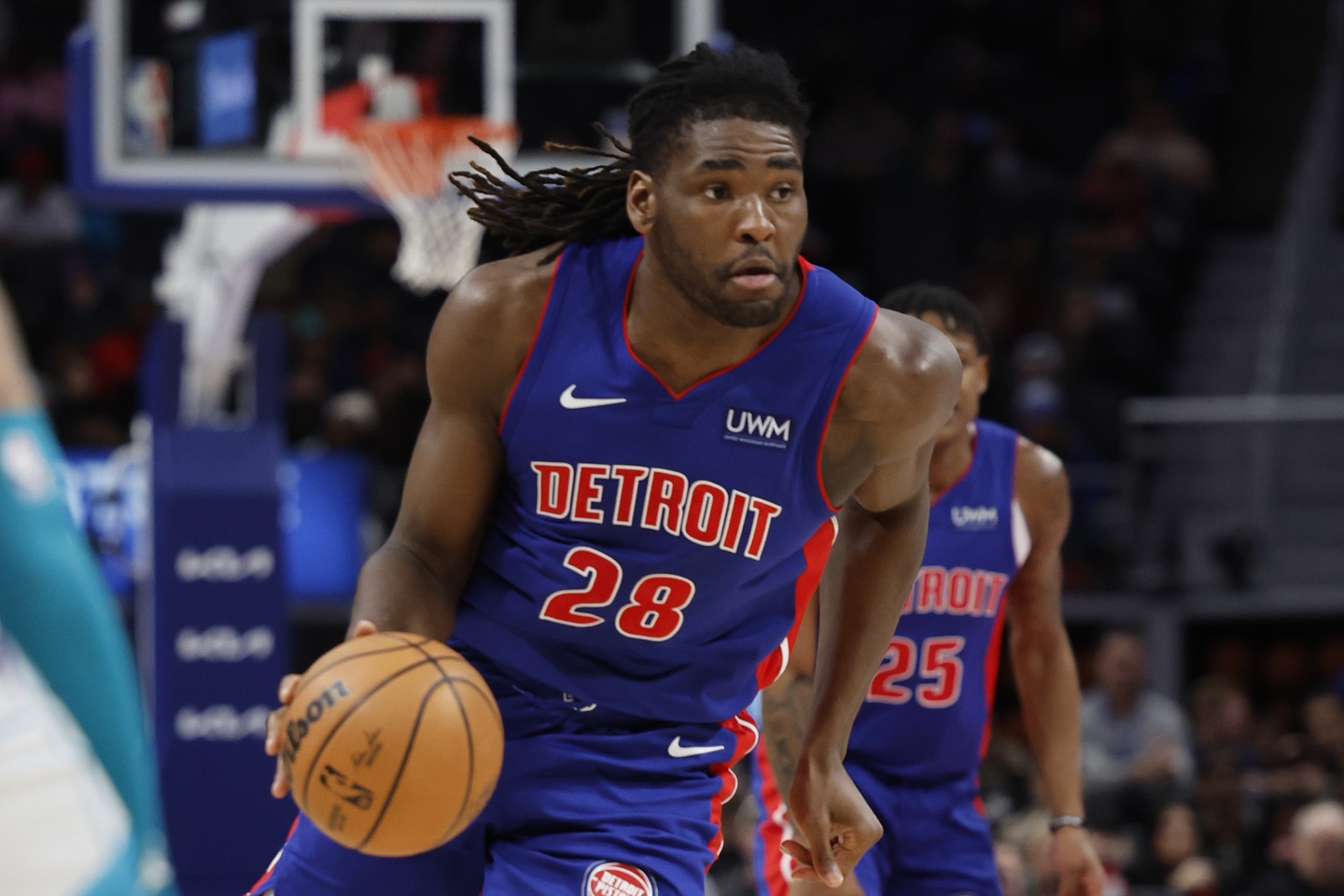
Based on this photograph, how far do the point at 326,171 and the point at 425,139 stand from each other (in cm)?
45

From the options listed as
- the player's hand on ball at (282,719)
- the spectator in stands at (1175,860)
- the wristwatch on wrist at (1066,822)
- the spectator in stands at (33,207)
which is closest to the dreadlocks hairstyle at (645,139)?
the player's hand on ball at (282,719)

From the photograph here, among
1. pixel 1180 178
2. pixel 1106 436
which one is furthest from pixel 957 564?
pixel 1180 178

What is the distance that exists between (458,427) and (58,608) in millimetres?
1449

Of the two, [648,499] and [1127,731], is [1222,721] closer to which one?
[1127,731]

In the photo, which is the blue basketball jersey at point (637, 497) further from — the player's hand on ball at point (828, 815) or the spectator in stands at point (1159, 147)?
the spectator in stands at point (1159, 147)

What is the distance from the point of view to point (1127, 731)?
349 inches

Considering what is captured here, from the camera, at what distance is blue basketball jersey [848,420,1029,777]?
441 cm

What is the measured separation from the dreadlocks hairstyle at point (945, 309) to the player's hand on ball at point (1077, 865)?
1.15 metres

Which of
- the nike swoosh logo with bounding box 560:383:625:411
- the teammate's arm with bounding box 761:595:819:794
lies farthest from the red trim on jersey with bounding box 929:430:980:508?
the nike swoosh logo with bounding box 560:383:625:411

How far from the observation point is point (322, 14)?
7465 millimetres

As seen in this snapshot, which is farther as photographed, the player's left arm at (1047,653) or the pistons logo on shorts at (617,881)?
the player's left arm at (1047,653)

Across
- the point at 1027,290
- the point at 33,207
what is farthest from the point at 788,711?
the point at 33,207

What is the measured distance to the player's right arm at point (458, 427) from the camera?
318 centimetres

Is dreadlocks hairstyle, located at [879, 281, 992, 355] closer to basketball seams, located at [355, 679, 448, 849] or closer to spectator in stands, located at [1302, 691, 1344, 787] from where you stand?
basketball seams, located at [355, 679, 448, 849]
